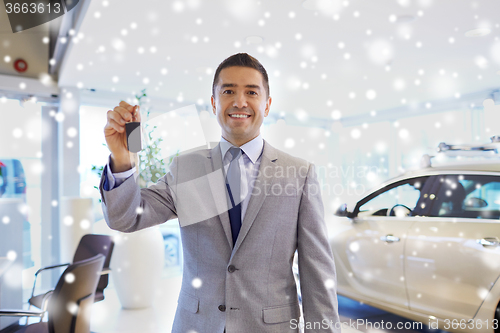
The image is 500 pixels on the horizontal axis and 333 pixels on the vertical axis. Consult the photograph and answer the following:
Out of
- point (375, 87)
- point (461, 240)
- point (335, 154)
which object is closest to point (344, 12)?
point (461, 240)

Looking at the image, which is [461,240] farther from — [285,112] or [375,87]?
[285,112]

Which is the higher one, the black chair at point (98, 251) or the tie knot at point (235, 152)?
the tie knot at point (235, 152)

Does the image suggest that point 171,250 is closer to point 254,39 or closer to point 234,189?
point 254,39

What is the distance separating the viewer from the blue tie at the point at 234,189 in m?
1.05

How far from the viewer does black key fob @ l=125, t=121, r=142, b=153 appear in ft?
2.89

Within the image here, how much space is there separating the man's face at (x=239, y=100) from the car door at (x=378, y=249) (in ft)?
6.58

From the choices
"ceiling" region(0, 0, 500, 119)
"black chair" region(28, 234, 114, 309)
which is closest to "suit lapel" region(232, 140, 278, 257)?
"ceiling" region(0, 0, 500, 119)

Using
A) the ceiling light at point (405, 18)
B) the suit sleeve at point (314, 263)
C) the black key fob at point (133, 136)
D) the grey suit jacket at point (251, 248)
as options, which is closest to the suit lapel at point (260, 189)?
the grey suit jacket at point (251, 248)

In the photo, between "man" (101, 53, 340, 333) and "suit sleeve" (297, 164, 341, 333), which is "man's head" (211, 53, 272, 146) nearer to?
"man" (101, 53, 340, 333)

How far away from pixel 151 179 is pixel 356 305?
96.3 inches

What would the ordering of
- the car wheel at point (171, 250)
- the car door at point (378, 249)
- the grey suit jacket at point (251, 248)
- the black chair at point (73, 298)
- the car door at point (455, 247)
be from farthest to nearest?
the car wheel at point (171, 250) → the car door at point (378, 249) → the car door at point (455, 247) → the black chair at point (73, 298) → the grey suit jacket at point (251, 248)

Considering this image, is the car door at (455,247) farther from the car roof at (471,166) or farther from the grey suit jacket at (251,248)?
the grey suit jacket at (251,248)

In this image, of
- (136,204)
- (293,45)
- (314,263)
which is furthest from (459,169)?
(136,204)

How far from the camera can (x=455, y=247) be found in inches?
93.7
